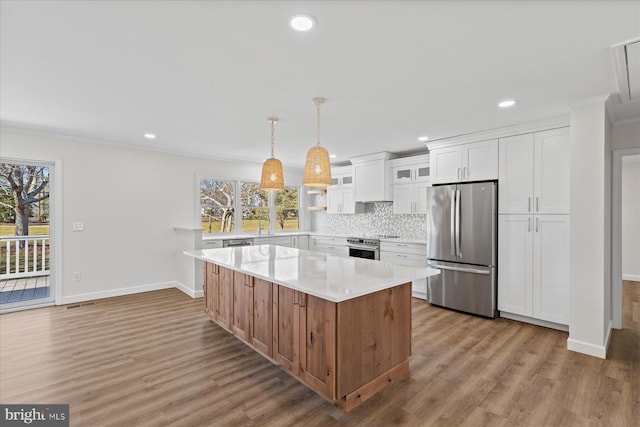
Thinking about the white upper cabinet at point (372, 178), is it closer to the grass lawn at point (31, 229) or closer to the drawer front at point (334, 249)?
the drawer front at point (334, 249)

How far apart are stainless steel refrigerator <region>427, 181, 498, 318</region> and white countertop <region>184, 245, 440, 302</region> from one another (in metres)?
1.65

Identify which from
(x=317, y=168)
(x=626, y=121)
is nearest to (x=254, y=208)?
(x=317, y=168)

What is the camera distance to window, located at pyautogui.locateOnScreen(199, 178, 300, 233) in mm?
5941

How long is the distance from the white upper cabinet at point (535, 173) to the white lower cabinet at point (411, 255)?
131cm

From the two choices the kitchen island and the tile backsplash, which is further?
the tile backsplash

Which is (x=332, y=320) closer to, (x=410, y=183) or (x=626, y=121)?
(x=410, y=183)

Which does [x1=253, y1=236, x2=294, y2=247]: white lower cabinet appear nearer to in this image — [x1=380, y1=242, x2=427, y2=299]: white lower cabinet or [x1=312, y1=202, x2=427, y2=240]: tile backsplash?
[x1=312, y1=202, x2=427, y2=240]: tile backsplash

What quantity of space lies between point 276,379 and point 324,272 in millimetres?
970

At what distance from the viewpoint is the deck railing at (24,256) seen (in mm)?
4852

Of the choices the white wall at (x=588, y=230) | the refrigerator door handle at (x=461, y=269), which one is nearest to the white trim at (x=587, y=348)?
the white wall at (x=588, y=230)

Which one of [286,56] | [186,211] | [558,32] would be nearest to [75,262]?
[186,211]

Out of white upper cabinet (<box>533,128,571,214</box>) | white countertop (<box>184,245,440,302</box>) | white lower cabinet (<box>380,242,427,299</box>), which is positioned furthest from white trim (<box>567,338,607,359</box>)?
white lower cabinet (<box>380,242,427,299</box>)

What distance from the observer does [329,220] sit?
7145mm

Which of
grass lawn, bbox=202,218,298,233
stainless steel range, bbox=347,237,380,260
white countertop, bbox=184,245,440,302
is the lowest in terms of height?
stainless steel range, bbox=347,237,380,260
